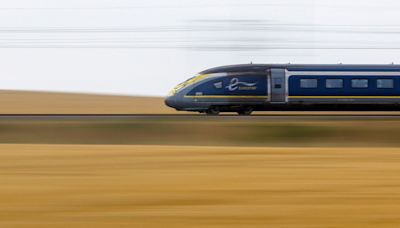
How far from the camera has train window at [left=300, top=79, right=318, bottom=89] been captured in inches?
1300

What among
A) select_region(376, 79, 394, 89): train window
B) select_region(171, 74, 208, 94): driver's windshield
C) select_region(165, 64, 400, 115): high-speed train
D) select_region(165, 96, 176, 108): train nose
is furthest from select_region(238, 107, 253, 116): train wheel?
select_region(376, 79, 394, 89): train window

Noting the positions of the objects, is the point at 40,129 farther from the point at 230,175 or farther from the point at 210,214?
the point at 210,214

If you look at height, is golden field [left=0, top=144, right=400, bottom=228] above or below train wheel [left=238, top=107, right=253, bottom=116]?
above

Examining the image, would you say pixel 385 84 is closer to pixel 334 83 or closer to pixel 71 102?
pixel 334 83

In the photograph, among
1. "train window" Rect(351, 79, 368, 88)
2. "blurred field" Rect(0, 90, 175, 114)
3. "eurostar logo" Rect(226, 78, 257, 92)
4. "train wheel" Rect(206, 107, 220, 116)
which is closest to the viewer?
"eurostar logo" Rect(226, 78, 257, 92)

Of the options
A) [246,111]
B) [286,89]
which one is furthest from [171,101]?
[286,89]

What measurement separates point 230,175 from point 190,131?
10591 millimetres

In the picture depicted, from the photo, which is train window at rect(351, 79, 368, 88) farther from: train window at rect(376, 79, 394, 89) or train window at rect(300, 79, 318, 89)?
train window at rect(300, 79, 318, 89)

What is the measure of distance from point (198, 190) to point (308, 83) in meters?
21.8

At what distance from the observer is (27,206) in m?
10.3

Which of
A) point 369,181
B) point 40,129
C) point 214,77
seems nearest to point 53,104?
point 214,77

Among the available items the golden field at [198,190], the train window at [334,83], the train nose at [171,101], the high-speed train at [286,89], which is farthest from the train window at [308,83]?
the golden field at [198,190]

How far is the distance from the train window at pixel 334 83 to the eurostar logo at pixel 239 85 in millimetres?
2744

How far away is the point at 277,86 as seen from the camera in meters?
33.0
